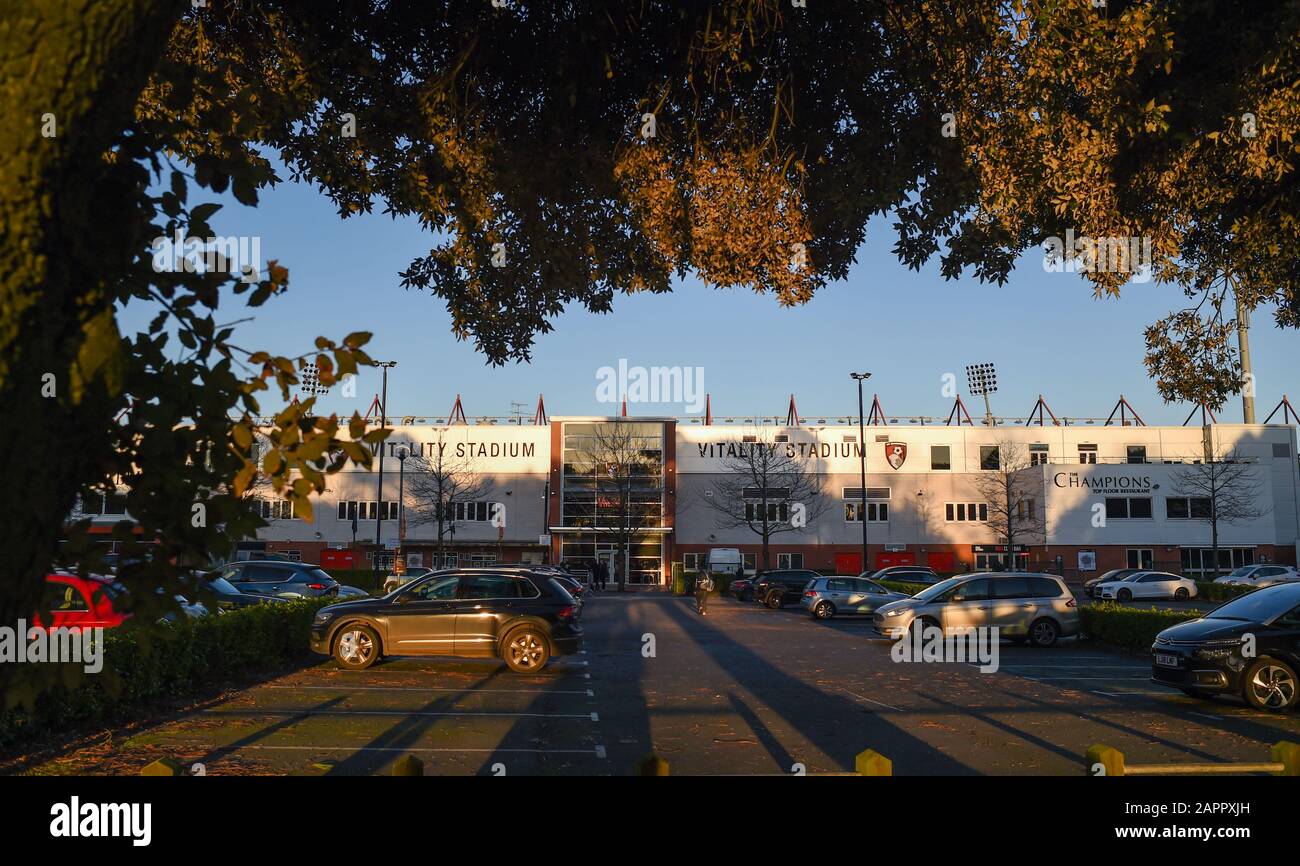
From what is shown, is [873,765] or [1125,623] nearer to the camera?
[873,765]

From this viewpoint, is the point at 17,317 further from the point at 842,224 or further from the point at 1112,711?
the point at 1112,711

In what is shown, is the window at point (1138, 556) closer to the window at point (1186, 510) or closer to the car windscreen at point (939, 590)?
the window at point (1186, 510)

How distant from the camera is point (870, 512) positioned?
66062 millimetres

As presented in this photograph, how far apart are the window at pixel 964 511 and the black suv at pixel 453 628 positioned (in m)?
54.0

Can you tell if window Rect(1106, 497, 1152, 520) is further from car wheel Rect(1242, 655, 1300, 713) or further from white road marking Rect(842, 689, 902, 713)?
white road marking Rect(842, 689, 902, 713)

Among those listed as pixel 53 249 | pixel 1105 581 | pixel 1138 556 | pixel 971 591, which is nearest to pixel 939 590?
pixel 971 591

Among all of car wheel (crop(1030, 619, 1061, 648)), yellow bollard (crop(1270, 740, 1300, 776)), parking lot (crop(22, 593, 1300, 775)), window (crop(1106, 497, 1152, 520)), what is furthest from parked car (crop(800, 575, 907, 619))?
window (crop(1106, 497, 1152, 520))

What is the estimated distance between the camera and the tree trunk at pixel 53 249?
2.17 m

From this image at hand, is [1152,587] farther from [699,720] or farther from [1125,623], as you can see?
[699,720]

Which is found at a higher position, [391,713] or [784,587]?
[391,713]

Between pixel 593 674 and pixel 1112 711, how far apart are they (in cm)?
770

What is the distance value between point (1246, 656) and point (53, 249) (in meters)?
13.8

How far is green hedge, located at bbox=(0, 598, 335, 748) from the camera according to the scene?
9.27 metres
